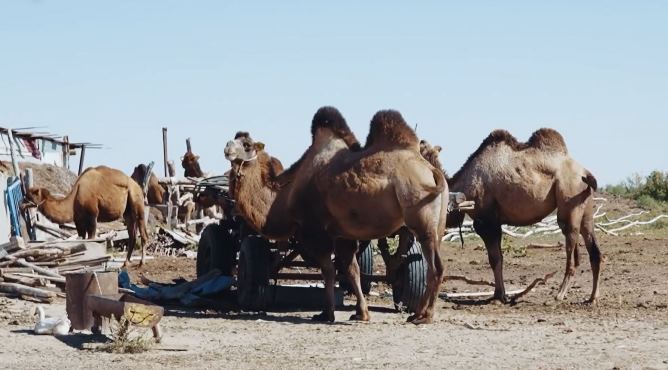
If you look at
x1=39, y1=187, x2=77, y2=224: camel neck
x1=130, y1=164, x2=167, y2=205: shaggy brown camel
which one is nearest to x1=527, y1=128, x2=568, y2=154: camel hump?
x1=39, y1=187, x2=77, y2=224: camel neck

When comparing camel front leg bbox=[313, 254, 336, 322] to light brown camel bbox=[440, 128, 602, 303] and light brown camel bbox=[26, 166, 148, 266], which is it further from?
light brown camel bbox=[26, 166, 148, 266]

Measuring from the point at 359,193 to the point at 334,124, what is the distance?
48.3 inches

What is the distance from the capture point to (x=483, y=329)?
1238 cm

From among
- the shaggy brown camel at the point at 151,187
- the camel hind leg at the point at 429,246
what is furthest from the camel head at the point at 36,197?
the camel hind leg at the point at 429,246

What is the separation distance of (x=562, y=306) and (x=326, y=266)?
3530 mm

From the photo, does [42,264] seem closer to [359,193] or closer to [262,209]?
[262,209]

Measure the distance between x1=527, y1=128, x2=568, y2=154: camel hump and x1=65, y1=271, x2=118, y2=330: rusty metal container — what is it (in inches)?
274

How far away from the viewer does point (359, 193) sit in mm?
12844

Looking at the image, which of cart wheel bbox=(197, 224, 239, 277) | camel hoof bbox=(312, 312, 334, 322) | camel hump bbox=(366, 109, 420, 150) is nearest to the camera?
camel hump bbox=(366, 109, 420, 150)

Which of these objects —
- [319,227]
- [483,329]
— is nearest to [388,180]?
[319,227]

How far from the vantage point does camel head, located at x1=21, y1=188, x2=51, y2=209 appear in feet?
66.6

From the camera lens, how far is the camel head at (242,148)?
44.9ft

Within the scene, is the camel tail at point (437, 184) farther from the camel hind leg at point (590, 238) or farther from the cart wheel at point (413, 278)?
the camel hind leg at point (590, 238)

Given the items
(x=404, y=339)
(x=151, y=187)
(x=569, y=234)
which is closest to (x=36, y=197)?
(x=151, y=187)
